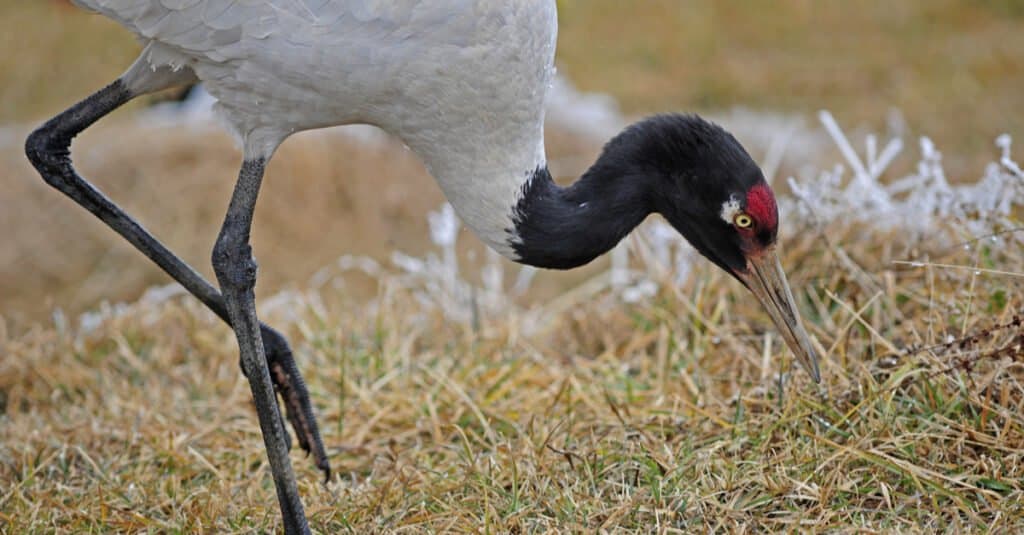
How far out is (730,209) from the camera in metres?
3.27

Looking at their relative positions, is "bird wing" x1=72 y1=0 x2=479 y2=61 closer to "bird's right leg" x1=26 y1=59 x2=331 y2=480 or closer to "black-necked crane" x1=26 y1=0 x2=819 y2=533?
"black-necked crane" x1=26 y1=0 x2=819 y2=533

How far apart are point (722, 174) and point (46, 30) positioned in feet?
30.6

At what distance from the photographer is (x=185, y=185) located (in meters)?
8.07

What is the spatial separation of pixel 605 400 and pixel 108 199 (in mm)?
1800

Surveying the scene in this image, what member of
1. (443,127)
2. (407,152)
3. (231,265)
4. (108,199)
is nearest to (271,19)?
(443,127)

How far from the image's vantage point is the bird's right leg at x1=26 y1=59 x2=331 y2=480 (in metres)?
3.57

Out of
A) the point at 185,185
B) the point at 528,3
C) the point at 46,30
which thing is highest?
the point at 46,30

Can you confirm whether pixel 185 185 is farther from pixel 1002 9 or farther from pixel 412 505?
pixel 1002 9

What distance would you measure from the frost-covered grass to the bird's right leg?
1.43 feet

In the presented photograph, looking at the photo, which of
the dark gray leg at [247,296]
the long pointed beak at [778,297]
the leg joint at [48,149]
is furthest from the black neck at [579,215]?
the leg joint at [48,149]

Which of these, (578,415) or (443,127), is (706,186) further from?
(578,415)

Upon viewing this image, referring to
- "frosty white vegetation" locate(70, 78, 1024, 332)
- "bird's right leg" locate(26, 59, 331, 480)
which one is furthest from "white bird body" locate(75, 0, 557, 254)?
"frosty white vegetation" locate(70, 78, 1024, 332)

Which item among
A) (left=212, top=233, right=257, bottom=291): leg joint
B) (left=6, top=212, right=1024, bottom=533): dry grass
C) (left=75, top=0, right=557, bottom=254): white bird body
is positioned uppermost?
(left=75, top=0, right=557, bottom=254): white bird body

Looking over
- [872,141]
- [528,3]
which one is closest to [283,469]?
[528,3]
